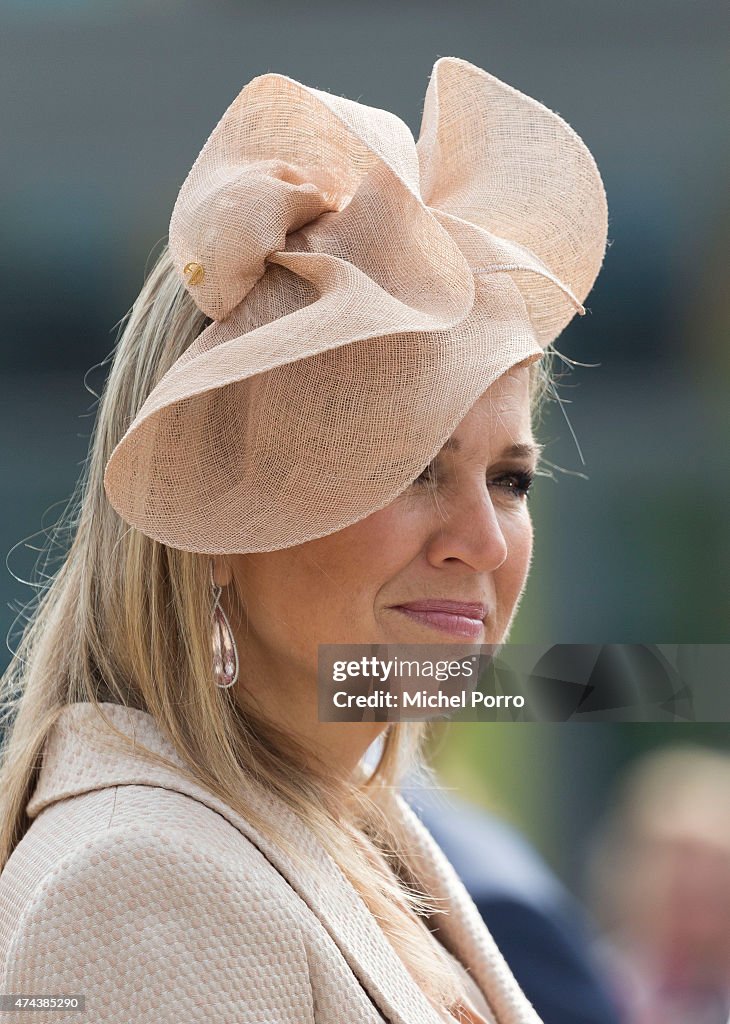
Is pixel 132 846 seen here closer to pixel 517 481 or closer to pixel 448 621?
pixel 448 621

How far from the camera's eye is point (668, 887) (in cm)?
98

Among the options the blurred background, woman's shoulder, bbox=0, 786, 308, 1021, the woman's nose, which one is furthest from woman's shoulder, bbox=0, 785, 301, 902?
the blurred background

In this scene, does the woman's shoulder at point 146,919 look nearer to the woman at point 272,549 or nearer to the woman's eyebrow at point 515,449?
the woman at point 272,549

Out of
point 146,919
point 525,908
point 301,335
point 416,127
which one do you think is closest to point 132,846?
point 146,919

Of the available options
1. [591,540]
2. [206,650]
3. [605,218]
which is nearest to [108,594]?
[206,650]

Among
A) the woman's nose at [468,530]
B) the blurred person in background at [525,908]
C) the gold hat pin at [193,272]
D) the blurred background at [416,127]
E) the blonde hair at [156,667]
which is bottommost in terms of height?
the blurred person in background at [525,908]

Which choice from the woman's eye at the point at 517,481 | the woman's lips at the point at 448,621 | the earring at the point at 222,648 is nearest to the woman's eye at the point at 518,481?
the woman's eye at the point at 517,481

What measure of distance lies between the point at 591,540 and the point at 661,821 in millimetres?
487

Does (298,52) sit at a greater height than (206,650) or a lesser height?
greater

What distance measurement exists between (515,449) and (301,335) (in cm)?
22

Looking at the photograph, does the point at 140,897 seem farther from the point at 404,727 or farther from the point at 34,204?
the point at 34,204

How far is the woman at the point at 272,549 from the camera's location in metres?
0.57

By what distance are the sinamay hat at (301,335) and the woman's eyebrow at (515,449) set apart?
63 mm

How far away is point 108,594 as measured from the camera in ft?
2.48
